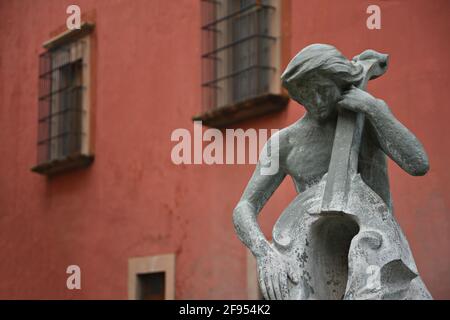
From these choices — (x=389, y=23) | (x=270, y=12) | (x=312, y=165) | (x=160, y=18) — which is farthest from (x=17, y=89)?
(x=312, y=165)

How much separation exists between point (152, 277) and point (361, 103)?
1002cm

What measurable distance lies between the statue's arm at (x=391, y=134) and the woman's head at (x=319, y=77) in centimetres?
7

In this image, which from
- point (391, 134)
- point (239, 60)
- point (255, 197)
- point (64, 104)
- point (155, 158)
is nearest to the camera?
point (391, 134)

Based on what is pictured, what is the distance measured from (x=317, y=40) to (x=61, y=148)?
5.45 m

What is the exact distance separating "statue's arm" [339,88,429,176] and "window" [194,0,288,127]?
7.74 m

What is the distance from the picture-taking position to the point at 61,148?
16.4 metres

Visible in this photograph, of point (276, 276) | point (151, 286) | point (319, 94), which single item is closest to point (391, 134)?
point (319, 94)

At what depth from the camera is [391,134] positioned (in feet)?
15.4

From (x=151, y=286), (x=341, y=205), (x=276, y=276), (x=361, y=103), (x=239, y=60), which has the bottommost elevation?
(x=276, y=276)

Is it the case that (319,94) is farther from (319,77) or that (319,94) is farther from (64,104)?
(64,104)

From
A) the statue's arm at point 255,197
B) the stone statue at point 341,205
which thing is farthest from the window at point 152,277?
the stone statue at point 341,205

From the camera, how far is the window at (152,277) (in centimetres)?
1409

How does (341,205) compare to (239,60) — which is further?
(239,60)

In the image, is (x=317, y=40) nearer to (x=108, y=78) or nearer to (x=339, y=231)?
(x=108, y=78)
